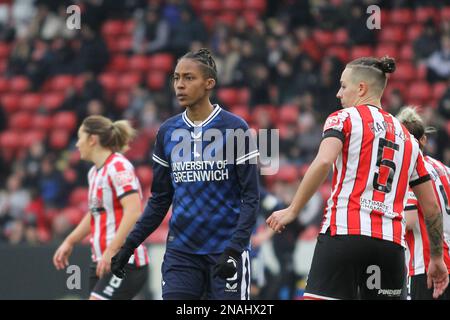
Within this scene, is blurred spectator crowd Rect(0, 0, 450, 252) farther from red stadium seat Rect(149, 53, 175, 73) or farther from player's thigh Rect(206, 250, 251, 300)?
player's thigh Rect(206, 250, 251, 300)

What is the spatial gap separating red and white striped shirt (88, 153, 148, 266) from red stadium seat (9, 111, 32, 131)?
34.9ft

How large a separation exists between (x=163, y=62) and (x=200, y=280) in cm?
1239

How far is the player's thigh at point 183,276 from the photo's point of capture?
6.06 m

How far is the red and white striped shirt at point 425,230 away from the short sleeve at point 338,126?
1501mm

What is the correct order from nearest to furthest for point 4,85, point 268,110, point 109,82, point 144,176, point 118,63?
point 144,176, point 268,110, point 109,82, point 118,63, point 4,85

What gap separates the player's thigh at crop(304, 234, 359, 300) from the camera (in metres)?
5.57

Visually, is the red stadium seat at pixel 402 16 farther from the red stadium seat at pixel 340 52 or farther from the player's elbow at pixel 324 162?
the player's elbow at pixel 324 162

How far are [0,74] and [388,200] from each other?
14801 mm

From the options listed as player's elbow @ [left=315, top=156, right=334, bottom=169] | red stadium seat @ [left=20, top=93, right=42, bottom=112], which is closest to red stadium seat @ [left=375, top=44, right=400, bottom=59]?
red stadium seat @ [left=20, top=93, right=42, bottom=112]

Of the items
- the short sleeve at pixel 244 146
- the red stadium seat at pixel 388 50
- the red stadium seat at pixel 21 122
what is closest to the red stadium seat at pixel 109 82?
the red stadium seat at pixel 21 122

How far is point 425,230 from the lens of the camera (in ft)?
22.9

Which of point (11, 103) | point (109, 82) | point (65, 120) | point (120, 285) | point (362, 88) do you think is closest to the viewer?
point (362, 88)

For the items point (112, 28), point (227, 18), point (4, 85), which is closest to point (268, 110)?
point (227, 18)

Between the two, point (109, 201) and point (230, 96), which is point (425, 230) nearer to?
point (109, 201)
